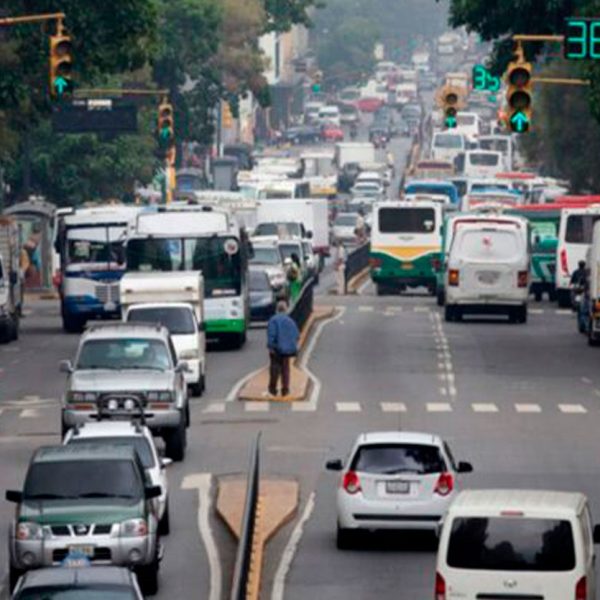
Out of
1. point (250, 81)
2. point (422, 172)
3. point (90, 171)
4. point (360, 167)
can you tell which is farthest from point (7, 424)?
point (360, 167)

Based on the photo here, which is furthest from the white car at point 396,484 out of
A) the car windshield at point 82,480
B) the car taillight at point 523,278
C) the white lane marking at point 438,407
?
the car taillight at point 523,278

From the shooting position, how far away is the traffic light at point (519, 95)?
4966 centimetres

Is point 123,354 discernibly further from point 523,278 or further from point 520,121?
point 523,278

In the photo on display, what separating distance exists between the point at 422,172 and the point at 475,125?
34.7 metres

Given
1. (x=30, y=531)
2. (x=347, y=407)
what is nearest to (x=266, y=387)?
(x=347, y=407)

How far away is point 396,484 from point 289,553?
5.63 feet

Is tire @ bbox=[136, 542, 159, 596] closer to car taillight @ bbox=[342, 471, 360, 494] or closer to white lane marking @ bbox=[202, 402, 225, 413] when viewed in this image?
car taillight @ bbox=[342, 471, 360, 494]

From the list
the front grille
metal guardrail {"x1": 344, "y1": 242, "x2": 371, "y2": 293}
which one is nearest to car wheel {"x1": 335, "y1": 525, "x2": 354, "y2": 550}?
the front grille

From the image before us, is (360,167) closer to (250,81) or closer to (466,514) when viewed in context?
(250,81)

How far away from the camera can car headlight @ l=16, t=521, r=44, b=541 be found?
29944 mm

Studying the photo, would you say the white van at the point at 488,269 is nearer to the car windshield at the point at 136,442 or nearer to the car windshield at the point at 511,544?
the car windshield at the point at 136,442

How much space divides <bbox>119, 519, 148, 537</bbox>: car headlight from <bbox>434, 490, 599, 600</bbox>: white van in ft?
16.3

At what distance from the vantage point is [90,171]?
113938mm

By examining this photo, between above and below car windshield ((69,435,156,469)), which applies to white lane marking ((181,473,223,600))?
below
